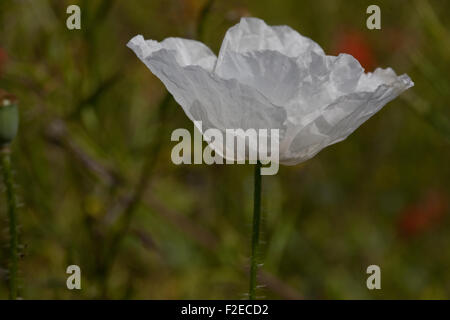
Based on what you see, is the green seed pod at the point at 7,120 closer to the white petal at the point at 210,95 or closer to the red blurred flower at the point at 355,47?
the white petal at the point at 210,95

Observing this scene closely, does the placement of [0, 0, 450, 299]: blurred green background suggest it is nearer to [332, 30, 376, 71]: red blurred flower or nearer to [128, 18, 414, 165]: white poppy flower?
[332, 30, 376, 71]: red blurred flower

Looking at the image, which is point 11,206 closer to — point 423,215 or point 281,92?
point 281,92

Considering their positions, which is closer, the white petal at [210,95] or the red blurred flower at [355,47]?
the white petal at [210,95]

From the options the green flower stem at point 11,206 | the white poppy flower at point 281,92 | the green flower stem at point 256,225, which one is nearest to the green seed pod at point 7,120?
the green flower stem at point 11,206

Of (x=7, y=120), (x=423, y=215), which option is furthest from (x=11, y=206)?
(x=423, y=215)

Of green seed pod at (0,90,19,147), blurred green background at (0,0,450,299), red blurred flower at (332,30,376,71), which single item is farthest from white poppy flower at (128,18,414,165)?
red blurred flower at (332,30,376,71)
